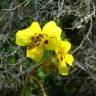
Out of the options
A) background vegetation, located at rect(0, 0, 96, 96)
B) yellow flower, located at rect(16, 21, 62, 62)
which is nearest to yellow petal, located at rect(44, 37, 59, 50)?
yellow flower, located at rect(16, 21, 62, 62)

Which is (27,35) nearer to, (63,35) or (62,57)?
(62,57)

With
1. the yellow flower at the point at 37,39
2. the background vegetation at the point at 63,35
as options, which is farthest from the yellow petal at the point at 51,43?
the background vegetation at the point at 63,35

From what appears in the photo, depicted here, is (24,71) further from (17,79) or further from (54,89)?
(54,89)

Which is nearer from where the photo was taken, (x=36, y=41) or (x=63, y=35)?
(x=36, y=41)

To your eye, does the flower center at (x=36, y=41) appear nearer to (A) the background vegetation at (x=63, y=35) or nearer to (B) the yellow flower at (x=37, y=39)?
(B) the yellow flower at (x=37, y=39)

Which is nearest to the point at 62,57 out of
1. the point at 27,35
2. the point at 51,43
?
the point at 51,43

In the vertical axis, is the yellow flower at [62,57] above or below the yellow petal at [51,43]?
below

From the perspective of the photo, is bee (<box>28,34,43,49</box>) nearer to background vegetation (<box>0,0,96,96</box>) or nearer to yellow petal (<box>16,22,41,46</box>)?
yellow petal (<box>16,22,41,46</box>)
